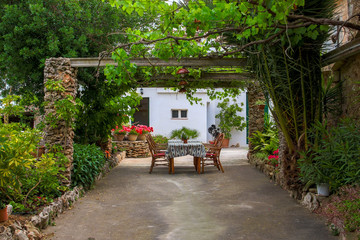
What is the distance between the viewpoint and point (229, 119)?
16.3 metres

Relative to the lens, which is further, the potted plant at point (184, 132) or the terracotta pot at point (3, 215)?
the potted plant at point (184, 132)

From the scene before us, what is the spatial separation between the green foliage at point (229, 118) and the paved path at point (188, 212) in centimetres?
811

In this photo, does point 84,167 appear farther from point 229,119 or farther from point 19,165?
point 229,119

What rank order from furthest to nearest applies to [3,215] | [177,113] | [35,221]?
[177,113] → [35,221] → [3,215]

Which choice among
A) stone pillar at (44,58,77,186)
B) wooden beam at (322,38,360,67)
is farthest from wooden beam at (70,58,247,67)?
wooden beam at (322,38,360,67)

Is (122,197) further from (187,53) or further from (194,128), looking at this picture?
(194,128)

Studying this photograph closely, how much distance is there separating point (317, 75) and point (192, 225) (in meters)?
3.24

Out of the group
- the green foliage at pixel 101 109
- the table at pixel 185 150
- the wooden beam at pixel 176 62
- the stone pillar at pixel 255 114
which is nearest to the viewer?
the wooden beam at pixel 176 62

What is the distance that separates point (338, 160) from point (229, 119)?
11.8 meters

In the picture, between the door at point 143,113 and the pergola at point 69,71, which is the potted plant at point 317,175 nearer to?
the pergola at point 69,71

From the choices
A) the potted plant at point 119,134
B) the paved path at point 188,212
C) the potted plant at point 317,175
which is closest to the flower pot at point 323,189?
the potted plant at point 317,175

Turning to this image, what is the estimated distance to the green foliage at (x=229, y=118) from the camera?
16.2 metres

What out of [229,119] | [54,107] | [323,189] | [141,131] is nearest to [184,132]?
[229,119]

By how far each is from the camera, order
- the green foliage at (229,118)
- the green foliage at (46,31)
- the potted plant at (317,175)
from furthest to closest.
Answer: the green foliage at (229,118), the green foliage at (46,31), the potted plant at (317,175)
